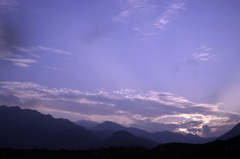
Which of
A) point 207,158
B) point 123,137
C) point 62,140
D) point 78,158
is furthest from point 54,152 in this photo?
point 123,137

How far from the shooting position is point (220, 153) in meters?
26.5

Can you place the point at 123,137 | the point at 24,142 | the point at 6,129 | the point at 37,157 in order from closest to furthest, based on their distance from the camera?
the point at 37,157 → the point at 24,142 → the point at 6,129 → the point at 123,137

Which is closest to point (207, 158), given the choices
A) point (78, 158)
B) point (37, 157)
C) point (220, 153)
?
point (220, 153)

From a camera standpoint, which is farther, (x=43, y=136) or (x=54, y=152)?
(x=43, y=136)

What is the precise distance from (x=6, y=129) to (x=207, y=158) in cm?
17922

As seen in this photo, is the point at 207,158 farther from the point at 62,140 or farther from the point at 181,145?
the point at 62,140

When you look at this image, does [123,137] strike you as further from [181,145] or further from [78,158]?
[78,158]

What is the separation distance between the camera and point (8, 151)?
51812 millimetres

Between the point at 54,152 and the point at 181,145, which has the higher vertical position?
the point at 181,145

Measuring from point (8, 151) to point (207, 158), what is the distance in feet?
150

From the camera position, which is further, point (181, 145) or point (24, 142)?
point (24, 142)

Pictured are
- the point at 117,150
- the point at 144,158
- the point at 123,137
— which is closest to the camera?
the point at 144,158

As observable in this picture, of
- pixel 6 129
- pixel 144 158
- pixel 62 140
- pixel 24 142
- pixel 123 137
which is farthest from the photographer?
pixel 123 137

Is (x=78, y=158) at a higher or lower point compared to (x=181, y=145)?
lower
